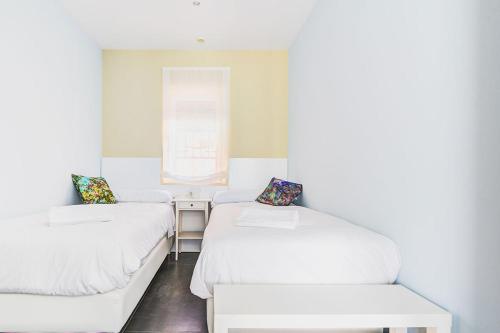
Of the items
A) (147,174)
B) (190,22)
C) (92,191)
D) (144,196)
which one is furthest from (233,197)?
(190,22)

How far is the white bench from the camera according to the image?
1125 mm

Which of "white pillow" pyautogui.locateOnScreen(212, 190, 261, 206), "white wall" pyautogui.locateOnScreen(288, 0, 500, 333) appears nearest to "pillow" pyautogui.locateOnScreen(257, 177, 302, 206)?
"white pillow" pyautogui.locateOnScreen(212, 190, 261, 206)

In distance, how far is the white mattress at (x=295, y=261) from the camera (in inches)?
57.5

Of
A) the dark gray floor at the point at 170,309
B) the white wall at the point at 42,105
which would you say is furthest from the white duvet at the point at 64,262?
the white wall at the point at 42,105

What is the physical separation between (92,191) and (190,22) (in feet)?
6.52

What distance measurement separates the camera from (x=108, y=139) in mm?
3857

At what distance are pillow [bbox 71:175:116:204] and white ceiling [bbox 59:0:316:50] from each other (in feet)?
5.33

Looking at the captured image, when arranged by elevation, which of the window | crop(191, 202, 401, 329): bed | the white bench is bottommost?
the white bench

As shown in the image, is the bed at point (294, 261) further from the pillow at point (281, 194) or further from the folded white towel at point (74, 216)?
the pillow at point (281, 194)

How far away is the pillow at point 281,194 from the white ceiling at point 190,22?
1.67m

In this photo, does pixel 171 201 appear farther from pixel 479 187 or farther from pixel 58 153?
pixel 479 187

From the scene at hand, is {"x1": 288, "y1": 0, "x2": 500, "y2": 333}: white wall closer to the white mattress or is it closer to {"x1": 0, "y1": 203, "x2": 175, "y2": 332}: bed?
the white mattress

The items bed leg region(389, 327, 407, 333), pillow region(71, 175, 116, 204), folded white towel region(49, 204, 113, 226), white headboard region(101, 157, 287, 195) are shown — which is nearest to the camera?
bed leg region(389, 327, 407, 333)

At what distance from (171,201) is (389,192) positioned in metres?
2.40
